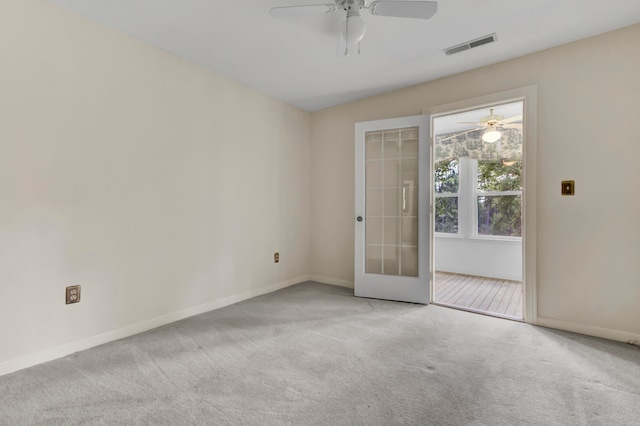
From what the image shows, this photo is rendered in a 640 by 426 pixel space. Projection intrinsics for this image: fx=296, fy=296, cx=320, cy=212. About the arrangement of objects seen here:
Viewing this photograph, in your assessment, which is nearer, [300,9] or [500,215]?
[300,9]

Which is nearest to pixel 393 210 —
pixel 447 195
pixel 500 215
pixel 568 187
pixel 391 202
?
pixel 391 202

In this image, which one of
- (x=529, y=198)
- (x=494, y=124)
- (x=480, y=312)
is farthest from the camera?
(x=494, y=124)

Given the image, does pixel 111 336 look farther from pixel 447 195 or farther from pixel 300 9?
pixel 447 195

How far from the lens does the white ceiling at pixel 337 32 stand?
2.02m

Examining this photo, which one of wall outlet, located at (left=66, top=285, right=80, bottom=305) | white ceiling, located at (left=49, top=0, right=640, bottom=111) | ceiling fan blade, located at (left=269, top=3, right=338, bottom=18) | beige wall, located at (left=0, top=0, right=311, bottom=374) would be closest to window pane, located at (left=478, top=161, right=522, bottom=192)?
white ceiling, located at (left=49, top=0, right=640, bottom=111)

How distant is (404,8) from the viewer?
1.73 metres

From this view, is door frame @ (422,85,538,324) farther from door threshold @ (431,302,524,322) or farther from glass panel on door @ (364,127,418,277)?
glass panel on door @ (364,127,418,277)

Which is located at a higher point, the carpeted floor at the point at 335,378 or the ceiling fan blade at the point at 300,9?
the ceiling fan blade at the point at 300,9

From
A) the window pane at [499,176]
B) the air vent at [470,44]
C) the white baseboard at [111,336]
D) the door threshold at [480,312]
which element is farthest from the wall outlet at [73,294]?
the window pane at [499,176]

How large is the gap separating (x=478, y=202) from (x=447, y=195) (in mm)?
516

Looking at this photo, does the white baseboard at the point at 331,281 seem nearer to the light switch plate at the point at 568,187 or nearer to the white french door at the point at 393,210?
the white french door at the point at 393,210

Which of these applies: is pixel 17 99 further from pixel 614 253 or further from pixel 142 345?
pixel 614 253

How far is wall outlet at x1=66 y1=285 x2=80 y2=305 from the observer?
206 cm

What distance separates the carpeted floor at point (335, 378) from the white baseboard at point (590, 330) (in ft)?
0.31
